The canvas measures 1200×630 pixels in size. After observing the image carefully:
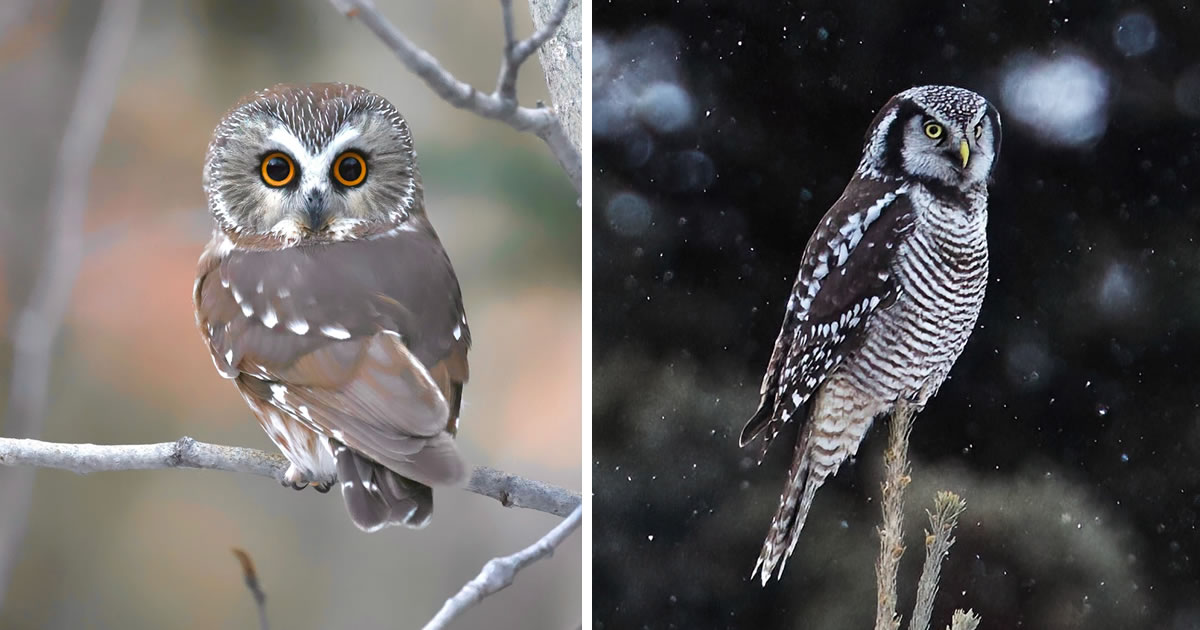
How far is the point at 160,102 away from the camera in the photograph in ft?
3.60

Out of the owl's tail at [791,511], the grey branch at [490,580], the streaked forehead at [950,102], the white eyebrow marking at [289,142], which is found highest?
the white eyebrow marking at [289,142]

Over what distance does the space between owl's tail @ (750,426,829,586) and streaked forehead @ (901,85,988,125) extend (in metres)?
0.46

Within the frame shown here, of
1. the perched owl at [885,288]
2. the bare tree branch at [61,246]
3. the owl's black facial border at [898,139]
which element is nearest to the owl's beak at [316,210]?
the bare tree branch at [61,246]

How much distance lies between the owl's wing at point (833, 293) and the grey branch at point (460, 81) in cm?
42

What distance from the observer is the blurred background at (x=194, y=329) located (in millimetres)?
1076

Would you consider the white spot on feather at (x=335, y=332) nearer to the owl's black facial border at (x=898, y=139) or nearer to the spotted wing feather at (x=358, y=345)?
the spotted wing feather at (x=358, y=345)

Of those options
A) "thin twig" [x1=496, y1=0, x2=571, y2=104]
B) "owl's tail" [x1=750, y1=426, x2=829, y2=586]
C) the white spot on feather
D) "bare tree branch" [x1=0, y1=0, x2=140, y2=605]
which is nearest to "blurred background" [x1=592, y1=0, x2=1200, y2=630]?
"owl's tail" [x1=750, y1=426, x2=829, y2=586]

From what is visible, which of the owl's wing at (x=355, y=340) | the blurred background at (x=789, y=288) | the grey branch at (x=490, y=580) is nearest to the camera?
the owl's wing at (x=355, y=340)

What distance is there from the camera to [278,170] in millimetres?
1101

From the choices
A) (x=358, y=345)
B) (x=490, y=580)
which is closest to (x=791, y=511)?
(x=490, y=580)

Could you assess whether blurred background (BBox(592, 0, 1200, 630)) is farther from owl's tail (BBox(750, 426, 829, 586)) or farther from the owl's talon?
the owl's talon

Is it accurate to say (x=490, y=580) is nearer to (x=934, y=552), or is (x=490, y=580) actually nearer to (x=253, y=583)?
(x=253, y=583)

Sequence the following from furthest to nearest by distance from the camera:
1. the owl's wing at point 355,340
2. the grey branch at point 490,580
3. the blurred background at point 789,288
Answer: the blurred background at point 789,288, the grey branch at point 490,580, the owl's wing at point 355,340

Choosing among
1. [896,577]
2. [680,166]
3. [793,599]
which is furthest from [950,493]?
[680,166]
